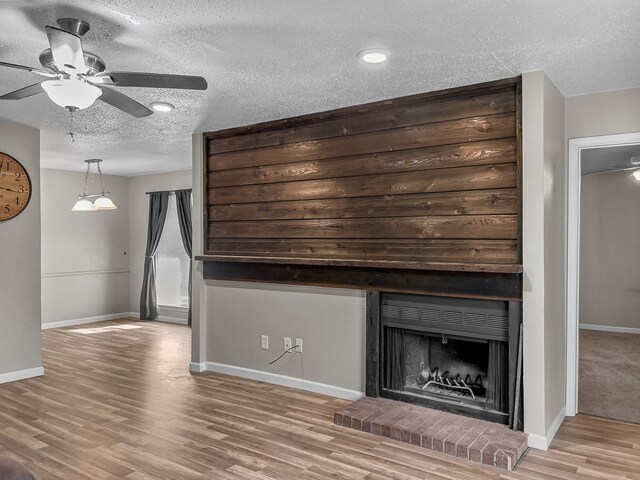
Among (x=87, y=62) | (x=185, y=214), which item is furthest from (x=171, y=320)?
(x=87, y=62)

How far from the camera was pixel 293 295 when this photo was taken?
4.40 meters

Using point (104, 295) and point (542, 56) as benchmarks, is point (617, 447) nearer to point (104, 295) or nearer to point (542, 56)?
point (542, 56)

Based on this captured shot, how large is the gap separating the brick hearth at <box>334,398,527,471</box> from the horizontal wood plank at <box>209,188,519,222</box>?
143cm

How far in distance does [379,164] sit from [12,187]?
11.3 feet

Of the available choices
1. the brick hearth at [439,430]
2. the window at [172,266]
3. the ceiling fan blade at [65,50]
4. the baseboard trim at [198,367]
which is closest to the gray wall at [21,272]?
the baseboard trim at [198,367]

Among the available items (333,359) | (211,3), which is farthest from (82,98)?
(333,359)

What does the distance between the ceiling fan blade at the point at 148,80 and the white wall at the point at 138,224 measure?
5506 millimetres

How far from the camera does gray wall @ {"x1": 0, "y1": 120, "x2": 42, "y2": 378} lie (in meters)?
4.58

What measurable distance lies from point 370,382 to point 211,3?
2.90 m

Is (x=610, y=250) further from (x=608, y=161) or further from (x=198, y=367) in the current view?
(x=198, y=367)

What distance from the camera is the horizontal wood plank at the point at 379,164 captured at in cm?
337

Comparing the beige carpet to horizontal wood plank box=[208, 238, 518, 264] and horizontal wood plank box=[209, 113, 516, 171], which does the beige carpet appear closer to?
horizontal wood plank box=[208, 238, 518, 264]

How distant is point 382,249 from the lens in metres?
3.85

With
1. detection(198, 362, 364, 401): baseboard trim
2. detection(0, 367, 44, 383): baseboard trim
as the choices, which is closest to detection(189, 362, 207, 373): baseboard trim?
detection(198, 362, 364, 401): baseboard trim
